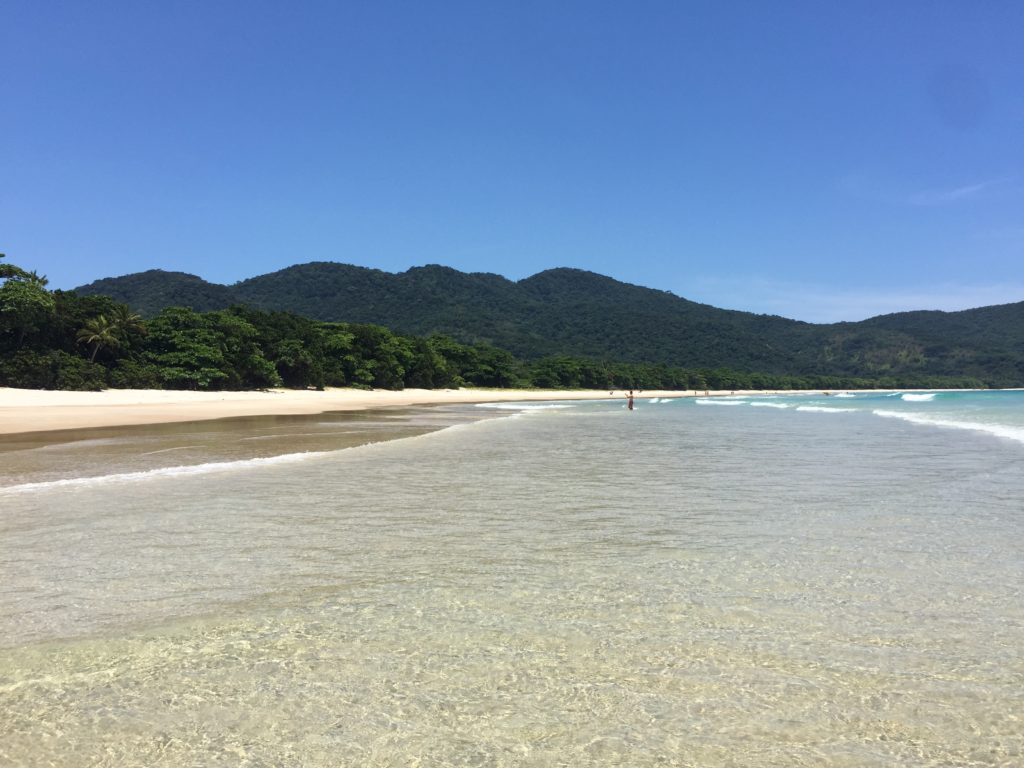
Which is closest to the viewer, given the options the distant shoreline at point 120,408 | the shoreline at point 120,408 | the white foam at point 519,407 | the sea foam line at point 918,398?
the shoreline at point 120,408

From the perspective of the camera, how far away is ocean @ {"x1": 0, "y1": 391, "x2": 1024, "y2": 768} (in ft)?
12.1

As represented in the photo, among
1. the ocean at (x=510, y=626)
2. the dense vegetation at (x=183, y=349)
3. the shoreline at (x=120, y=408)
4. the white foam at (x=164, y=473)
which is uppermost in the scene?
the dense vegetation at (x=183, y=349)

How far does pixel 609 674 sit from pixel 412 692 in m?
1.21

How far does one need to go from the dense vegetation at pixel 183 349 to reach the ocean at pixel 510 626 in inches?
2018

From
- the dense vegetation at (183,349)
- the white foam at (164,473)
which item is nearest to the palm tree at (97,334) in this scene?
the dense vegetation at (183,349)

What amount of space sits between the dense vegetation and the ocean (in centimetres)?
5125

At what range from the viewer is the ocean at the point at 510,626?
145 inches

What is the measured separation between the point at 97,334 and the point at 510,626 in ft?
211

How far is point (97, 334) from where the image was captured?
2339 inches

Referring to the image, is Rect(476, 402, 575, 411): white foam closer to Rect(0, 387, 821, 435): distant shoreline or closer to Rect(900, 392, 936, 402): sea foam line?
Rect(0, 387, 821, 435): distant shoreline

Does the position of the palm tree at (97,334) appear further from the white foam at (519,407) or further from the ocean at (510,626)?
the ocean at (510,626)

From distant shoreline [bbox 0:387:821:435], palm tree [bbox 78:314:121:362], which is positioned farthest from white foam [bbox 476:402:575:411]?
palm tree [bbox 78:314:121:362]

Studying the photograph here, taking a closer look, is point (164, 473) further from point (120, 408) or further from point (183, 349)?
point (183, 349)

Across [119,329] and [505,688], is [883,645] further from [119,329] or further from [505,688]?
[119,329]
